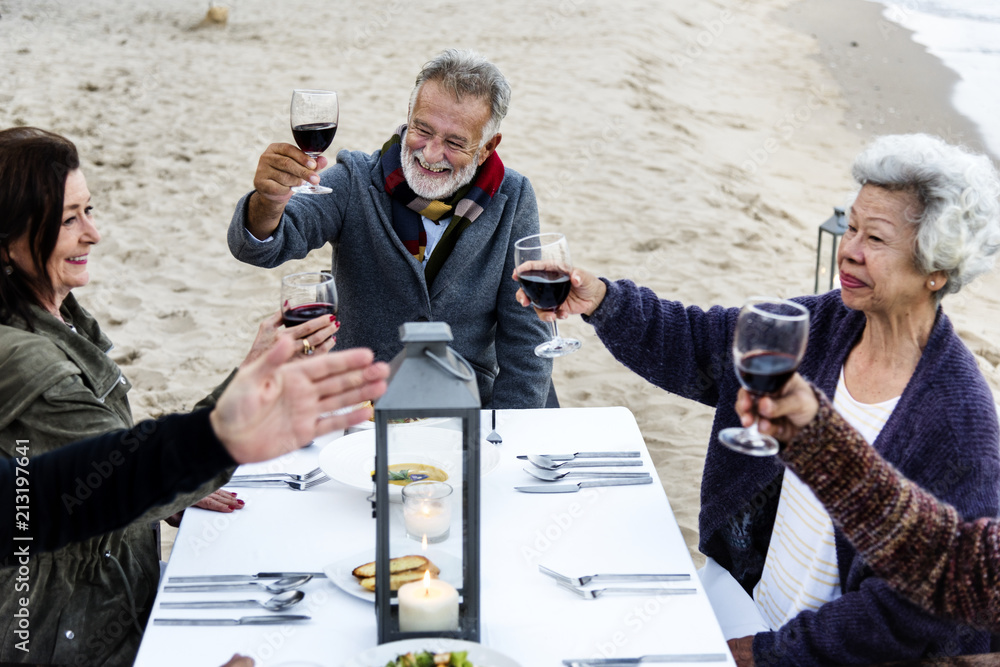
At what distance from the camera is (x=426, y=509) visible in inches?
70.5

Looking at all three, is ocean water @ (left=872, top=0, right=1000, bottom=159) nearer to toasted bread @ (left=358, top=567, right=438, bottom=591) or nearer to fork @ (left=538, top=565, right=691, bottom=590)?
fork @ (left=538, top=565, right=691, bottom=590)

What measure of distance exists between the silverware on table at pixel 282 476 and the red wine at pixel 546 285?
0.65 meters

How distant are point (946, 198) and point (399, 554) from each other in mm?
1375

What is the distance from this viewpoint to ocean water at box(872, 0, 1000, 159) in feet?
37.5

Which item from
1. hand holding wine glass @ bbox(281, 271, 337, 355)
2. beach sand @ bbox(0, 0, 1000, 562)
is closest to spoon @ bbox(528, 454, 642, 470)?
hand holding wine glass @ bbox(281, 271, 337, 355)

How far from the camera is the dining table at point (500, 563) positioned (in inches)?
63.3

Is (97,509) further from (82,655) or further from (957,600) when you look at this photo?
(957,600)

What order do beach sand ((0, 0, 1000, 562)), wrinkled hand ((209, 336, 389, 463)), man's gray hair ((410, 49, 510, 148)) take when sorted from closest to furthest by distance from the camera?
wrinkled hand ((209, 336, 389, 463)) < man's gray hair ((410, 49, 510, 148)) < beach sand ((0, 0, 1000, 562))

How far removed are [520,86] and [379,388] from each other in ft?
31.9

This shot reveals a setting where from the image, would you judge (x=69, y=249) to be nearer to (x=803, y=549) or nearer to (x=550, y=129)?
(x=803, y=549)

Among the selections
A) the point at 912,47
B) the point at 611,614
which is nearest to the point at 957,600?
the point at 611,614

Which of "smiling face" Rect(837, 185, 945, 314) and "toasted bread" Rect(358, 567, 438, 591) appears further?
"smiling face" Rect(837, 185, 945, 314)

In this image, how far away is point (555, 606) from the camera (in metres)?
1.73

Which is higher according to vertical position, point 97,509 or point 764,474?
point 97,509
